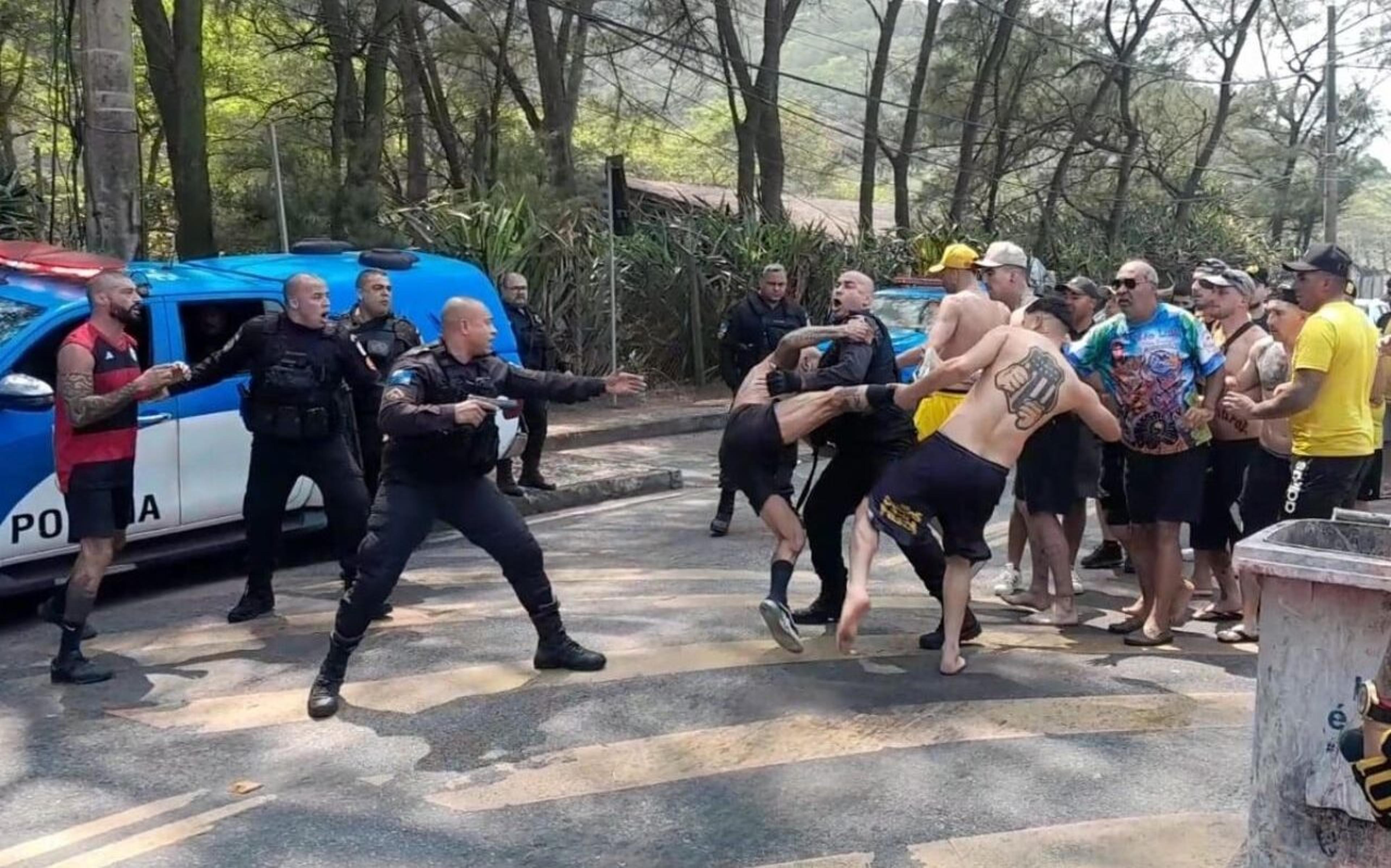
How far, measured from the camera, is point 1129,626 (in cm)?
656

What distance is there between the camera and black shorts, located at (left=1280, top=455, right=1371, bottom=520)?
5992mm

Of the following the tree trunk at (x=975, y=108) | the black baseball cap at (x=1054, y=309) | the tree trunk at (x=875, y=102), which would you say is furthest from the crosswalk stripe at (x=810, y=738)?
the tree trunk at (x=975, y=108)

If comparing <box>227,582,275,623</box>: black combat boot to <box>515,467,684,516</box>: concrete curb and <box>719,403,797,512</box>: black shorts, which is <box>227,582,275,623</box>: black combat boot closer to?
<box>719,403,797,512</box>: black shorts

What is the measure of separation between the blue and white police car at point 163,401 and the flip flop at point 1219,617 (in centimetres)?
371

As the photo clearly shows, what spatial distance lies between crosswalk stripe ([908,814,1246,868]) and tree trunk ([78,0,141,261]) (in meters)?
7.84

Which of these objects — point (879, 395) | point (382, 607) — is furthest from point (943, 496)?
point (382, 607)

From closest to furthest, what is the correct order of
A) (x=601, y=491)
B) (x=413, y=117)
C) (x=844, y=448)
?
(x=844, y=448) → (x=601, y=491) → (x=413, y=117)

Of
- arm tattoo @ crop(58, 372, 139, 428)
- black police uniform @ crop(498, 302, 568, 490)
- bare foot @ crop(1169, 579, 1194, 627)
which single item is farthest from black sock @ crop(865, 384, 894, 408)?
black police uniform @ crop(498, 302, 568, 490)

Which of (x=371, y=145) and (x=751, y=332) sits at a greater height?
(x=371, y=145)

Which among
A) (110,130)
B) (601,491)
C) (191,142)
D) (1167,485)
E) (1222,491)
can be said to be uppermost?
(191,142)

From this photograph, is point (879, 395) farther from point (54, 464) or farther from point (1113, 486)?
→ point (54, 464)

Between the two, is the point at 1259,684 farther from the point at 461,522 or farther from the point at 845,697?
the point at 461,522

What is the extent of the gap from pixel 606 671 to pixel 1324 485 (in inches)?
129

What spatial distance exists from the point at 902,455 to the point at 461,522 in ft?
6.60
